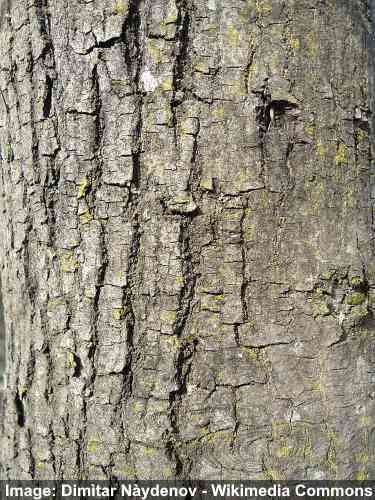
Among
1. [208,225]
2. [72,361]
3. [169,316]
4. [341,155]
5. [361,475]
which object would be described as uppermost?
[341,155]

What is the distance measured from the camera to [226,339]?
1158mm

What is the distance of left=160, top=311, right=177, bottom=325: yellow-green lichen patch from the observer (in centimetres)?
116

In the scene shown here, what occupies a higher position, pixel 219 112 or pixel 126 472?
pixel 219 112

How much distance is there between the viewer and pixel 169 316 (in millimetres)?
1159

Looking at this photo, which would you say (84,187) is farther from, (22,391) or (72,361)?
(22,391)

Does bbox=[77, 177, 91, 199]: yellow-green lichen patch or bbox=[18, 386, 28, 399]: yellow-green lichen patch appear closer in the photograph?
bbox=[77, 177, 91, 199]: yellow-green lichen patch

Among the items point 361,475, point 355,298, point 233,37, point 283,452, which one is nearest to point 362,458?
point 361,475

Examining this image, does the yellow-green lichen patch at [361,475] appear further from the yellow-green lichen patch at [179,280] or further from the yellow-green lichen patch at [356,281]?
the yellow-green lichen patch at [179,280]

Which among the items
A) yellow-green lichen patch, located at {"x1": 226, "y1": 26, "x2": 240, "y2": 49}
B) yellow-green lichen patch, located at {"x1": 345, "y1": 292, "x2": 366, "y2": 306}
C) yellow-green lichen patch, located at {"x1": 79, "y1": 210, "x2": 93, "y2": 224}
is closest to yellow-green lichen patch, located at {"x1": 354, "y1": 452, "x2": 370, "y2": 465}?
yellow-green lichen patch, located at {"x1": 345, "y1": 292, "x2": 366, "y2": 306}

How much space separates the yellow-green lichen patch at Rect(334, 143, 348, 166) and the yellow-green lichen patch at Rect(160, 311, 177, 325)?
0.55 m

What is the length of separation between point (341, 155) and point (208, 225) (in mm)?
374

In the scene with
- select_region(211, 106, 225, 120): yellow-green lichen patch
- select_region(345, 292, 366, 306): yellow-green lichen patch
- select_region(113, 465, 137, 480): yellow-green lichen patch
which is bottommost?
select_region(113, 465, 137, 480): yellow-green lichen patch

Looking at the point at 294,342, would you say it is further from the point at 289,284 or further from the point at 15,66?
the point at 15,66

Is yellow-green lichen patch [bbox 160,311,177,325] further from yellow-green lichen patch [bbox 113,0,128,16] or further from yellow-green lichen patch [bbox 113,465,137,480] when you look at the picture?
yellow-green lichen patch [bbox 113,0,128,16]
